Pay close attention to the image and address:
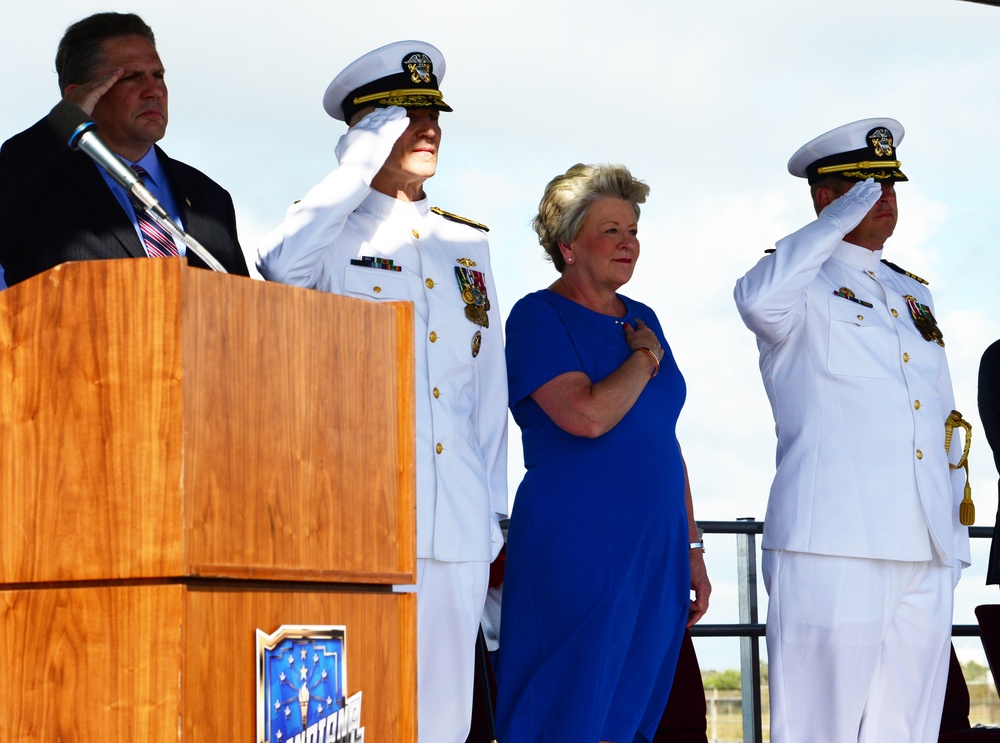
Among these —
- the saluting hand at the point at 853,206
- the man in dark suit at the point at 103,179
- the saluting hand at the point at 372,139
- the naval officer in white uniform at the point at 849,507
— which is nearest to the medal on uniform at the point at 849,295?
the naval officer in white uniform at the point at 849,507

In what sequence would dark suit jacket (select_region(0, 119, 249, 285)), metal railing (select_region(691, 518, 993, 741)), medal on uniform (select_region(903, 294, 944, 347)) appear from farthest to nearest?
metal railing (select_region(691, 518, 993, 741)) < medal on uniform (select_region(903, 294, 944, 347)) < dark suit jacket (select_region(0, 119, 249, 285))

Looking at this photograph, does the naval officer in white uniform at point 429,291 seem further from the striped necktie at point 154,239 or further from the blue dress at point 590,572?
the striped necktie at point 154,239

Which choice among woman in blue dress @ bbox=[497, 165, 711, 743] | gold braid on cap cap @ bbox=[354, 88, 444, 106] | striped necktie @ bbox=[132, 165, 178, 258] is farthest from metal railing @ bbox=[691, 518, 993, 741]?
striped necktie @ bbox=[132, 165, 178, 258]

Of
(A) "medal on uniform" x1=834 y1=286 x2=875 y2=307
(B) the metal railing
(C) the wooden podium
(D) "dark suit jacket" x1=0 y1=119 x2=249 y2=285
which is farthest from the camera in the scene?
(B) the metal railing

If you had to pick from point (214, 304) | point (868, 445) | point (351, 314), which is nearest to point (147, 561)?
point (214, 304)

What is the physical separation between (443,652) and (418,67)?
129 cm

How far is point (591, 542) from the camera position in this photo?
10.6 feet

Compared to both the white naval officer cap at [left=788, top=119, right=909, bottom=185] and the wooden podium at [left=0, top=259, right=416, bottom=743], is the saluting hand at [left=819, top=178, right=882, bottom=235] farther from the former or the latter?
the wooden podium at [left=0, top=259, right=416, bottom=743]

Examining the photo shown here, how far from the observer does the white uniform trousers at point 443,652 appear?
9.55ft

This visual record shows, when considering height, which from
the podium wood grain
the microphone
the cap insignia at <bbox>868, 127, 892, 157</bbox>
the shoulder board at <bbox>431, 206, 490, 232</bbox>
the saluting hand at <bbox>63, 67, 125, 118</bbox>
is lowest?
the podium wood grain

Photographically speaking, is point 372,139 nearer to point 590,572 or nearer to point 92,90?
point 92,90

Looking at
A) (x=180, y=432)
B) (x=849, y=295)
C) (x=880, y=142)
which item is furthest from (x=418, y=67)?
(x=180, y=432)

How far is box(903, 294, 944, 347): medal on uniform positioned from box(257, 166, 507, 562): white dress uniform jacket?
1221mm

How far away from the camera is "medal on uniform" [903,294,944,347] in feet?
12.5
